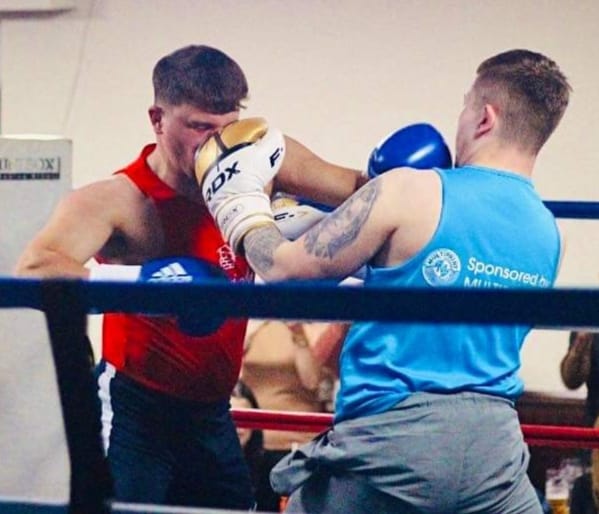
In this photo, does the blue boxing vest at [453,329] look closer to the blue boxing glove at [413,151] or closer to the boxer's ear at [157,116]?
the blue boxing glove at [413,151]

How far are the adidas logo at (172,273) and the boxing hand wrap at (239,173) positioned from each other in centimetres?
8

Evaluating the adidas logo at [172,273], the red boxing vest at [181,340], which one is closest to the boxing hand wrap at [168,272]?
the adidas logo at [172,273]

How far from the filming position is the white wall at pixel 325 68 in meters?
3.72

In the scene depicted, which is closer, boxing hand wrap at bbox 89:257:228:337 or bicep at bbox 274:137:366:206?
boxing hand wrap at bbox 89:257:228:337

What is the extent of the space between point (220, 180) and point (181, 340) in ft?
1.49

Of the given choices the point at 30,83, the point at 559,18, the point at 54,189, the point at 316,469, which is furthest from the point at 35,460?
the point at 559,18

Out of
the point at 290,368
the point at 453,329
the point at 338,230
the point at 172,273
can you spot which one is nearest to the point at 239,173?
the point at 172,273

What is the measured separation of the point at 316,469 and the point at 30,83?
2.77 meters

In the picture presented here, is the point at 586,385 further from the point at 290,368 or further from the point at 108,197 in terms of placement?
the point at 108,197

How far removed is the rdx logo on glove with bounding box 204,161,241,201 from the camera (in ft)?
5.94

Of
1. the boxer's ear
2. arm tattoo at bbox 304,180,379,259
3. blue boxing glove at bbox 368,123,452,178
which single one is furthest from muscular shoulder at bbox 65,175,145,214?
arm tattoo at bbox 304,180,379,259

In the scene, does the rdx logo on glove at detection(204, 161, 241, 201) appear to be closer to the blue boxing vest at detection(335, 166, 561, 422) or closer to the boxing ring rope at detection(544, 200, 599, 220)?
the blue boxing vest at detection(335, 166, 561, 422)

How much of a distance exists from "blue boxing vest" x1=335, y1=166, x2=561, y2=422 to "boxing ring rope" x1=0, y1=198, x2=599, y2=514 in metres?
0.41

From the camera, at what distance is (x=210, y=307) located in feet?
3.84
